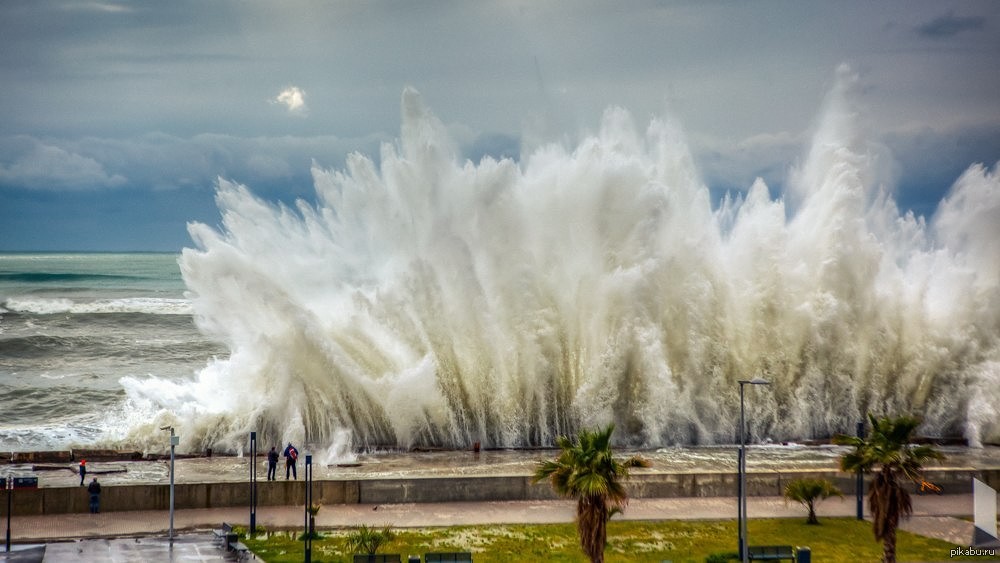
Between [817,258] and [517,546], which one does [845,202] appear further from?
[517,546]

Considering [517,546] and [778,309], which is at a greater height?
[778,309]

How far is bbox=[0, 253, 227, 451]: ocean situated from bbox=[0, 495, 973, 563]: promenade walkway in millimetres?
9956

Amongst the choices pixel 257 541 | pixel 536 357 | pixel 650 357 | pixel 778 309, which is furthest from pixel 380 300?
pixel 257 541

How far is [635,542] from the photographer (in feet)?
79.2

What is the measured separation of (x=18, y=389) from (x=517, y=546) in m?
32.1

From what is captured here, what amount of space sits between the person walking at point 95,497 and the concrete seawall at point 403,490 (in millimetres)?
143

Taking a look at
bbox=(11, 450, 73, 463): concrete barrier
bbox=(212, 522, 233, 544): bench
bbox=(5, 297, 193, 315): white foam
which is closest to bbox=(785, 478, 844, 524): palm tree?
bbox=(212, 522, 233, 544): bench

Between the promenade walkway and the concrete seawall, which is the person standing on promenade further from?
the promenade walkway

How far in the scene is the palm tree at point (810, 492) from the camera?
25969 mm

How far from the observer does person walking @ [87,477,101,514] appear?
26141mm

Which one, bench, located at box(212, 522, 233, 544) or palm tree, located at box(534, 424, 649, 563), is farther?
bench, located at box(212, 522, 233, 544)

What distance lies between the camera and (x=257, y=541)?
2395 cm

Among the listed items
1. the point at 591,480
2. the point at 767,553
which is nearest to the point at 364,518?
the point at 591,480

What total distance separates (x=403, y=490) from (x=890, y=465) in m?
11.3
